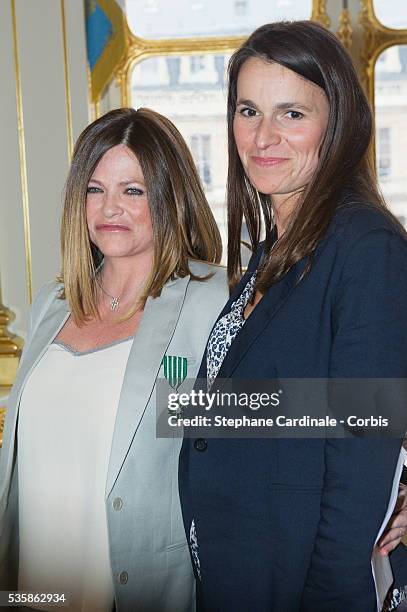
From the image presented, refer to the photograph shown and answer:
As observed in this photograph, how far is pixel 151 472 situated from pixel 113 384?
0.20 metres

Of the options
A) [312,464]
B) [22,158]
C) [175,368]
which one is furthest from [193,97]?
[312,464]

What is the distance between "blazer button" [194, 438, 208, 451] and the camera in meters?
1.50

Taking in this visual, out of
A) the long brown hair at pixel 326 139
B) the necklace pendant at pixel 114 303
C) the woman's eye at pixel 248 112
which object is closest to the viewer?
the long brown hair at pixel 326 139

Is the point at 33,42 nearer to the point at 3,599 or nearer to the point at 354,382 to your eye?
the point at 3,599

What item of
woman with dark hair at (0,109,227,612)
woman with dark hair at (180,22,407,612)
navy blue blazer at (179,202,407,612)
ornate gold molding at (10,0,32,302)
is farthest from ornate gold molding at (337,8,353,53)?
navy blue blazer at (179,202,407,612)

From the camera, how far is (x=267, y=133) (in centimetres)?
145

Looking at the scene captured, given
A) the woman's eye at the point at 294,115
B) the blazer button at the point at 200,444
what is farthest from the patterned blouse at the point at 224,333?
the woman's eye at the point at 294,115

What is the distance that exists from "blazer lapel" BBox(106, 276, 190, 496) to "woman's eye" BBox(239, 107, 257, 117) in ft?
1.54

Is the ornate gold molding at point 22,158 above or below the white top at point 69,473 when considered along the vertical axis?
above

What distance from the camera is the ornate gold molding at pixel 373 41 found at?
11.1 feet

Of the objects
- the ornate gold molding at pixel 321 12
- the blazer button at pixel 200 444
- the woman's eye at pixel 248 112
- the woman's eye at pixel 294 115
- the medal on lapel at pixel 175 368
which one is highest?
the ornate gold molding at pixel 321 12

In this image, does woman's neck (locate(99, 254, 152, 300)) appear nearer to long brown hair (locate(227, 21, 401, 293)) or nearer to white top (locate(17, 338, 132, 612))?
white top (locate(17, 338, 132, 612))

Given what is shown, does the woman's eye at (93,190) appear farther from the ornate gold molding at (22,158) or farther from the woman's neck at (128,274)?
the ornate gold molding at (22,158)

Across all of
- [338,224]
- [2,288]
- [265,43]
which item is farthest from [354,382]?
[2,288]
